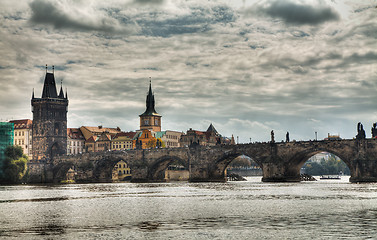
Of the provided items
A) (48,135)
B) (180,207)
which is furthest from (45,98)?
(180,207)

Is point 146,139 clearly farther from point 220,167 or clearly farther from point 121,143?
point 220,167

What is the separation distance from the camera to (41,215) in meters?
33.9

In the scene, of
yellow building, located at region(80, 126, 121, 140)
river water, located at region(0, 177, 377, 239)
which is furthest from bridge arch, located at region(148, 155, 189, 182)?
river water, located at region(0, 177, 377, 239)

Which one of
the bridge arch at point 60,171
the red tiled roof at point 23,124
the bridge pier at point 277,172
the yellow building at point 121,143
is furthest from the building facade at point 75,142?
the bridge pier at point 277,172

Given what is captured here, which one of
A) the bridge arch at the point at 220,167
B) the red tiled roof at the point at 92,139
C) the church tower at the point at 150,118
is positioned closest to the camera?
the bridge arch at the point at 220,167

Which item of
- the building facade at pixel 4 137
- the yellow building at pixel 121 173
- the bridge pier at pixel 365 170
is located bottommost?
the bridge pier at pixel 365 170

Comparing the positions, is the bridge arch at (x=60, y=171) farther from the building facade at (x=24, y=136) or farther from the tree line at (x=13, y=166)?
the building facade at (x=24, y=136)

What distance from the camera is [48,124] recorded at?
492 ft

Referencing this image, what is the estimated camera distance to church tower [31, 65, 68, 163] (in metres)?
149

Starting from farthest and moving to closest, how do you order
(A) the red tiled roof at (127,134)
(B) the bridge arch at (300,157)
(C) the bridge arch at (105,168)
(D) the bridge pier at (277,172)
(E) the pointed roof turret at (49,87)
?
(A) the red tiled roof at (127,134) → (E) the pointed roof turret at (49,87) → (C) the bridge arch at (105,168) → (D) the bridge pier at (277,172) → (B) the bridge arch at (300,157)

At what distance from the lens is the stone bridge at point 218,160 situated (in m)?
88.1

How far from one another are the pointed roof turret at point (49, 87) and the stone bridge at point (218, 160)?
19.7 metres

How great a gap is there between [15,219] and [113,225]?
701 centimetres

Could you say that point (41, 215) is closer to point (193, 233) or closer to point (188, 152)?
point (193, 233)
